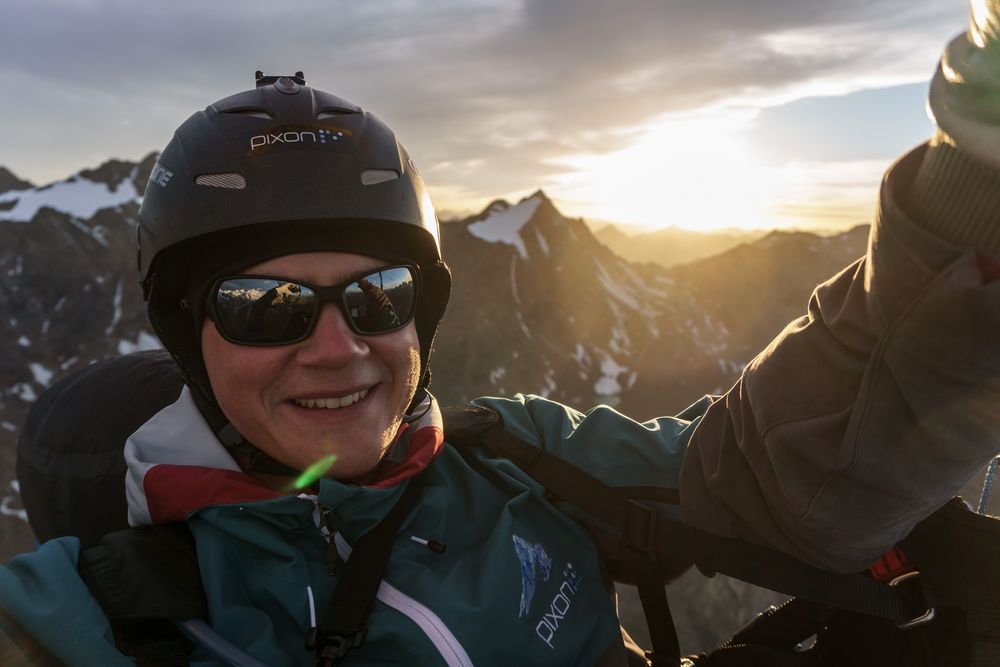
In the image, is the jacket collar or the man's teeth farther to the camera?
the man's teeth

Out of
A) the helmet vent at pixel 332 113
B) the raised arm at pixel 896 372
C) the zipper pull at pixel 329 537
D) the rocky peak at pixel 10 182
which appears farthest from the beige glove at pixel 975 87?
the rocky peak at pixel 10 182

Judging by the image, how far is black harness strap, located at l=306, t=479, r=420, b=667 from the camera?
1.99 m

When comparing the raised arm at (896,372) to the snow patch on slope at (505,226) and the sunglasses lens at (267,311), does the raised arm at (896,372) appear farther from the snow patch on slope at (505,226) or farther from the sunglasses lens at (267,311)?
the snow patch on slope at (505,226)

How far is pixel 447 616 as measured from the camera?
216 centimetres

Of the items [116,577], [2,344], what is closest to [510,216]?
[2,344]

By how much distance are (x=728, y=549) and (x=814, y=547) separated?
0.35m

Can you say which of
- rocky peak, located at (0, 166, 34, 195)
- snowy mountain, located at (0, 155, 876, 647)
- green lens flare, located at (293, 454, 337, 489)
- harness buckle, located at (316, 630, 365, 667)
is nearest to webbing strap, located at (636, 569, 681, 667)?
harness buckle, located at (316, 630, 365, 667)

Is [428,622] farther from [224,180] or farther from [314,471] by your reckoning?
[224,180]

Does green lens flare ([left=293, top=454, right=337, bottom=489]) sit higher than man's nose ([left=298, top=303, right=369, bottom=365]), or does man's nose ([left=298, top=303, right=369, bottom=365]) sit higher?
man's nose ([left=298, top=303, right=369, bottom=365])

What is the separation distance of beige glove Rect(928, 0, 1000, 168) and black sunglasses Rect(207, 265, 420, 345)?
6.35ft

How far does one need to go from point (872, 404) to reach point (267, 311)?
2.08 m

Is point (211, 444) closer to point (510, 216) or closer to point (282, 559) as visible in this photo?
point (282, 559)

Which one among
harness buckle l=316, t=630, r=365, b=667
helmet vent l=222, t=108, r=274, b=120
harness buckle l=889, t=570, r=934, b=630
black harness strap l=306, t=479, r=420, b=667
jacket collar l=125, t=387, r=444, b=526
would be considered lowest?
harness buckle l=889, t=570, r=934, b=630

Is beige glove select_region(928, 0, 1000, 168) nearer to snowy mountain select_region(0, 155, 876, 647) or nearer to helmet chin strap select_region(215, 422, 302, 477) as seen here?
helmet chin strap select_region(215, 422, 302, 477)
